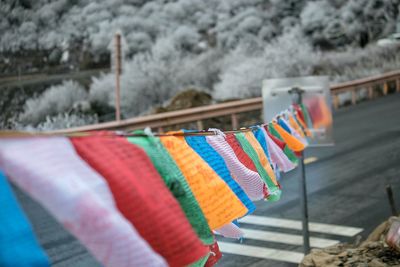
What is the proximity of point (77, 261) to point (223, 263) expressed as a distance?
1831 mm

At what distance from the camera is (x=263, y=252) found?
7840 millimetres

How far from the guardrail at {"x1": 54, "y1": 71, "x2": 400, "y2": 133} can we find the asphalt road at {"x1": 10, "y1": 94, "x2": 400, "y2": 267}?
10.2ft

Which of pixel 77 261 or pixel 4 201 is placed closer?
pixel 4 201

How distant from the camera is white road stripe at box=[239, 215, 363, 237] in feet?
27.6

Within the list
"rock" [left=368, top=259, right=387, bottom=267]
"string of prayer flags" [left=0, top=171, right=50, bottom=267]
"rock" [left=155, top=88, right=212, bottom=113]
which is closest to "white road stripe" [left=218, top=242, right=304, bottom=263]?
"rock" [left=368, top=259, right=387, bottom=267]

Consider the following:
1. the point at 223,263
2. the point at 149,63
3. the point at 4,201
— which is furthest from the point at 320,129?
the point at 149,63

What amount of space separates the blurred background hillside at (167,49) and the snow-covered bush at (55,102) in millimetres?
32

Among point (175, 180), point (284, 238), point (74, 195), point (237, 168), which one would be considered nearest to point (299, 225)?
point (284, 238)

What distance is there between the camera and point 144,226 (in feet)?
8.15

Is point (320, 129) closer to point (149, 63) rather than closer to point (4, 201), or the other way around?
point (4, 201)

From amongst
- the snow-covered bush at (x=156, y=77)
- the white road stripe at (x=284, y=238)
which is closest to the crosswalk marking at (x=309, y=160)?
the white road stripe at (x=284, y=238)

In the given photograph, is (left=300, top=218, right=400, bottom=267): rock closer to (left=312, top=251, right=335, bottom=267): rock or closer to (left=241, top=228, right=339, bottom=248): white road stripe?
(left=312, top=251, right=335, bottom=267): rock

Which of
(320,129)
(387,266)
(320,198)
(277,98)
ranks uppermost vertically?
(277,98)

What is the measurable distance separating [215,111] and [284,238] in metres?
9.03
